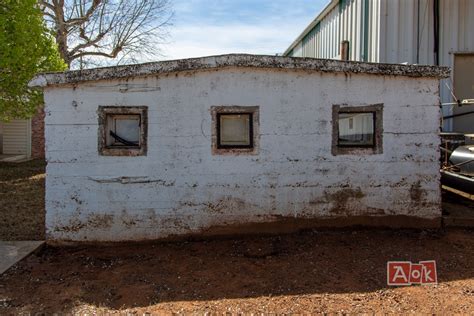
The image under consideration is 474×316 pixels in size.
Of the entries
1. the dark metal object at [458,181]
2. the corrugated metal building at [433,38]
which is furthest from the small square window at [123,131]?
the corrugated metal building at [433,38]

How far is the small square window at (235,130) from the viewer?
538cm

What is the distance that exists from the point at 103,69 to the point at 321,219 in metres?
3.26

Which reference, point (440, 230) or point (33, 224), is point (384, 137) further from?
point (33, 224)

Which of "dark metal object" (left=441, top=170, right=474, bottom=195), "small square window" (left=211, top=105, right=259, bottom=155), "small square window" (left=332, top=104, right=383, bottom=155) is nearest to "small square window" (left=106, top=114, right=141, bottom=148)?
"small square window" (left=211, top=105, right=259, bottom=155)

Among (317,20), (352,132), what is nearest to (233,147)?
(352,132)

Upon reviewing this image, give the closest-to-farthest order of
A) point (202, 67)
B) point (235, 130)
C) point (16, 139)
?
point (202, 67) < point (235, 130) < point (16, 139)

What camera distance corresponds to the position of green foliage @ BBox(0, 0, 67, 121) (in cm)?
1024

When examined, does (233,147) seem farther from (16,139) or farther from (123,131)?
(16,139)

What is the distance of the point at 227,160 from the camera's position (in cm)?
540

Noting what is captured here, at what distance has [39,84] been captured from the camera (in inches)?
207

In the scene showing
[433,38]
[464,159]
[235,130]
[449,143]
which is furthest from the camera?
[433,38]

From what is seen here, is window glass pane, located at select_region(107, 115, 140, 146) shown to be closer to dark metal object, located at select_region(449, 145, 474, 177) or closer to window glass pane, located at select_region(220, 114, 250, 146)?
window glass pane, located at select_region(220, 114, 250, 146)

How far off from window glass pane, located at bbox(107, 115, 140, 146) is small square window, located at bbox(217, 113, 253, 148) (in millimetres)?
1055

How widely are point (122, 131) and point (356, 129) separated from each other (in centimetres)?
305
